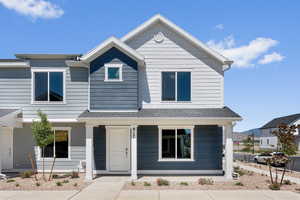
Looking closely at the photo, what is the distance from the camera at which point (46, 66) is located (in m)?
15.0

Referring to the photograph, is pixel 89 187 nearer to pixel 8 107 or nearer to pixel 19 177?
pixel 19 177

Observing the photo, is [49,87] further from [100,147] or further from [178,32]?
[178,32]

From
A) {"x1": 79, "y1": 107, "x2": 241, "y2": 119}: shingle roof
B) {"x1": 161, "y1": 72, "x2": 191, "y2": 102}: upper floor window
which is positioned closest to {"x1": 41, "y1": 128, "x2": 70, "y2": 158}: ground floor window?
{"x1": 79, "y1": 107, "x2": 241, "y2": 119}: shingle roof

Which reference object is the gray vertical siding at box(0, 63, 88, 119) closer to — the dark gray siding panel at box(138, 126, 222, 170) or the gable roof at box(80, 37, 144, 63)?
the gable roof at box(80, 37, 144, 63)

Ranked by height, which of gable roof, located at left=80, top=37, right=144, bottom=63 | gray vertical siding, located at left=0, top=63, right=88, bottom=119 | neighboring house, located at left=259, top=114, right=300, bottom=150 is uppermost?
gable roof, located at left=80, top=37, right=144, bottom=63

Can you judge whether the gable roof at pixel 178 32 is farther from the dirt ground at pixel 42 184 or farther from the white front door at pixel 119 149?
the dirt ground at pixel 42 184

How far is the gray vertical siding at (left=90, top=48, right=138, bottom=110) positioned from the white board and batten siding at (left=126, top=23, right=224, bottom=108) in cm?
100

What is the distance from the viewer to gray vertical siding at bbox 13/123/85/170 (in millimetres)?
14898

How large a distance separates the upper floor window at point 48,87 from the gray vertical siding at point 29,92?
32 cm

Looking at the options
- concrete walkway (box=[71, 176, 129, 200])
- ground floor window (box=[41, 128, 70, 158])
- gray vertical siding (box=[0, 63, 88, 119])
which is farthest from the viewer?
ground floor window (box=[41, 128, 70, 158])

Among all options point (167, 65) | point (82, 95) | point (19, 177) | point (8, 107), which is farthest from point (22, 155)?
point (167, 65)

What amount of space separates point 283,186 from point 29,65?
1459cm

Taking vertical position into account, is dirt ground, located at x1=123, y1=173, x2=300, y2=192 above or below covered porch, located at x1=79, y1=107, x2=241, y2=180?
below

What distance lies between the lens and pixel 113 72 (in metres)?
14.0
